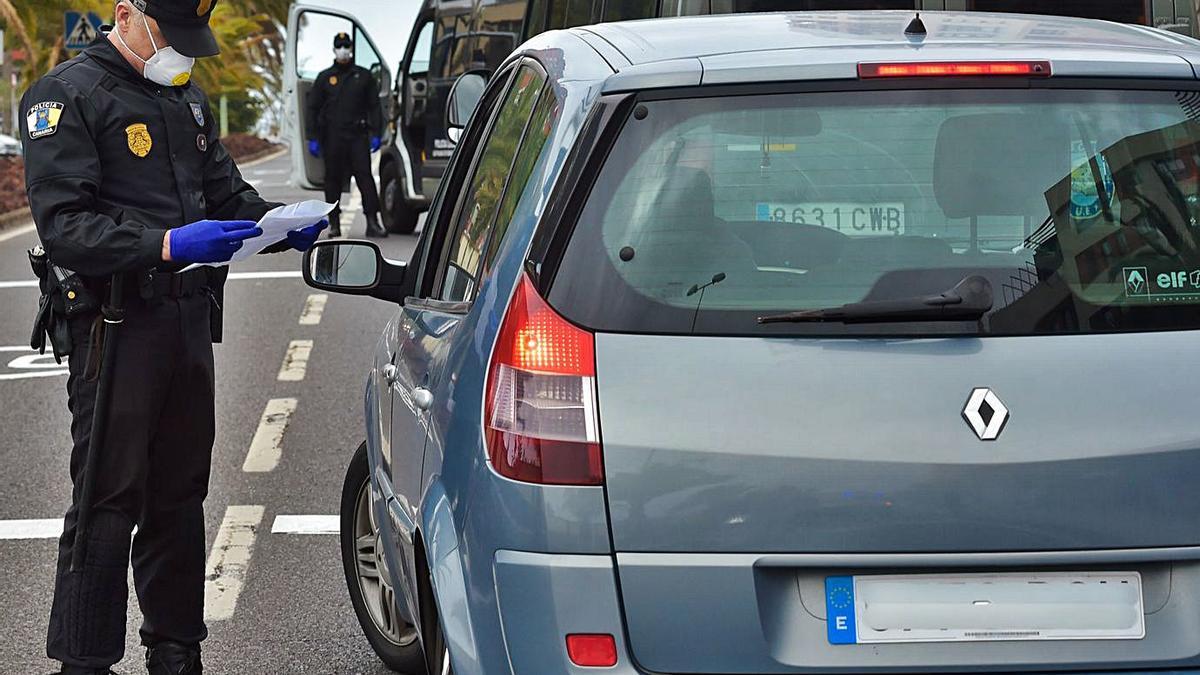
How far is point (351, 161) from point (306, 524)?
12704mm

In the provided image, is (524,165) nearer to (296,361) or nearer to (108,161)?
(108,161)

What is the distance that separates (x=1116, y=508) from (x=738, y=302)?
0.67 metres

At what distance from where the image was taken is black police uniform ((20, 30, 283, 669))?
432cm

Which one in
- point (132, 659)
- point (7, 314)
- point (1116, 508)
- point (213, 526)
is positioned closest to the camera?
point (1116, 508)

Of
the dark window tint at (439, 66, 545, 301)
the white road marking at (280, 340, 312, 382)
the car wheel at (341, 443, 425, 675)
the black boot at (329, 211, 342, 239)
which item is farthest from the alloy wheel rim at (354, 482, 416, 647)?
the black boot at (329, 211, 342, 239)

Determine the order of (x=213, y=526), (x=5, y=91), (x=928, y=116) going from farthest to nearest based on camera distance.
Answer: (x=5, y=91) < (x=213, y=526) < (x=928, y=116)

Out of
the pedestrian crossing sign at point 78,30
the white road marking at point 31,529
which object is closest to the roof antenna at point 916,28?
the white road marking at point 31,529

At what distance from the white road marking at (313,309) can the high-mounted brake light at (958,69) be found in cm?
1005

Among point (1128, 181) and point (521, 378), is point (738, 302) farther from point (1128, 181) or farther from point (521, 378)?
point (1128, 181)

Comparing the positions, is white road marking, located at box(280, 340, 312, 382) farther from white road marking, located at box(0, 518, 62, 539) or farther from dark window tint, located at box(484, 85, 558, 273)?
dark window tint, located at box(484, 85, 558, 273)

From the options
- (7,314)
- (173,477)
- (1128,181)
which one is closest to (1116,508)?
(1128,181)

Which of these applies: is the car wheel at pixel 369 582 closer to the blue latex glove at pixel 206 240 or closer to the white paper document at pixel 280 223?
the white paper document at pixel 280 223

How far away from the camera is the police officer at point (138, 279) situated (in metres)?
4.32

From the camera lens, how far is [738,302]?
301cm
